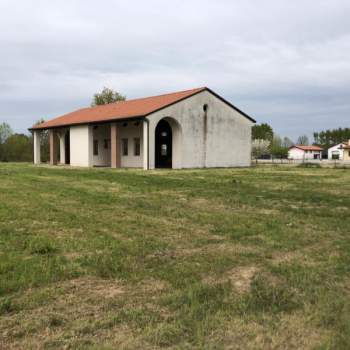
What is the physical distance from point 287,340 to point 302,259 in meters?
2.20

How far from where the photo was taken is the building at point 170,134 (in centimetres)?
2594

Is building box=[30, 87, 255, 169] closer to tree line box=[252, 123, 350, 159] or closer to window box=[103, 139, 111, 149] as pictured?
window box=[103, 139, 111, 149]

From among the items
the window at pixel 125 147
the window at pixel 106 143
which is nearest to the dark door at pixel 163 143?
the window at pixel 125 147

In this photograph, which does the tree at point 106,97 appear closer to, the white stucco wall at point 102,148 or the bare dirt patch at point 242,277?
the white stucco wall at point 102,148

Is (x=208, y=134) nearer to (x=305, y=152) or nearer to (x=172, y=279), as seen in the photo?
(x=172, y=279)

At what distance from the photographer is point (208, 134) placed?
91.8 ft

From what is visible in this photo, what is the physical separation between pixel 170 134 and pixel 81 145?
7050 millimetres

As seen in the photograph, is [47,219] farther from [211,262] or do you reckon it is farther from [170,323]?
[170,323]

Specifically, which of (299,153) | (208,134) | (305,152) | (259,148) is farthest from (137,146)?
(299,153)

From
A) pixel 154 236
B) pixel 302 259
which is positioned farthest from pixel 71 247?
pixel 302 259

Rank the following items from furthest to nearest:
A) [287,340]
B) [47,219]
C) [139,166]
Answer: [139,166], [47,219], [287,340]

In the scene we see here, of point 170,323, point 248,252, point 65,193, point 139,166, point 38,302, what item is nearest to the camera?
point 170,323

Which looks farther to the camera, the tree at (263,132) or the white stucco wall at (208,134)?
the tree at (263,132)

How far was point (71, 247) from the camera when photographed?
530 cm
